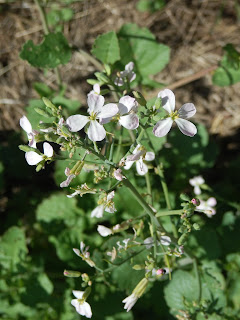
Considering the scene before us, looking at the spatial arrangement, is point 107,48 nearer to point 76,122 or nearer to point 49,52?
point 49,52

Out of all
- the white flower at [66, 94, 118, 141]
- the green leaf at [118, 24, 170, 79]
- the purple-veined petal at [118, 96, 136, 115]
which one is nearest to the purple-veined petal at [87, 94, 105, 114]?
the white flower at [66, 94, 118, 141]

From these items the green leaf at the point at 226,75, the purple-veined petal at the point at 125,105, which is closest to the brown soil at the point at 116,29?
the green leaf at the point at 226,75

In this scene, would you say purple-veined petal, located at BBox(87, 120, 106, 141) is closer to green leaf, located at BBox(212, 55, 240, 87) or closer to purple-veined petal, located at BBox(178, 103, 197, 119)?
purple-veined petal, located at BBox(178, 103, 197, 119)

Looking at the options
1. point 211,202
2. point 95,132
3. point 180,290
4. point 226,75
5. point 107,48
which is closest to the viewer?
point 95,132

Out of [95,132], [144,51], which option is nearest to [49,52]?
[144,51]

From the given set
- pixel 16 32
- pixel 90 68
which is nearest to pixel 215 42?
pixel 90 68

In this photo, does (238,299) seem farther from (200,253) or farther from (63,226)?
(63,226)
